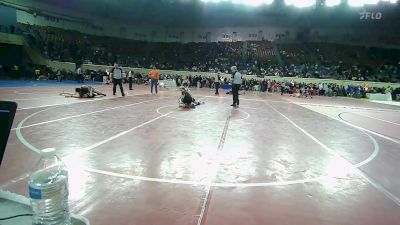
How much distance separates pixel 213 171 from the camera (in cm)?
521

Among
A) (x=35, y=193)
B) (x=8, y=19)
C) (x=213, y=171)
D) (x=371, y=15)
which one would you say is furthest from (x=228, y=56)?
(x=35, y=193)

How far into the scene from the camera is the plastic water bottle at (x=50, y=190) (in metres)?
2.30

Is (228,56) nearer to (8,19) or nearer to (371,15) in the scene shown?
(371,15)

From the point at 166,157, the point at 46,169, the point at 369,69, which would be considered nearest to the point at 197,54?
the point at 369,69

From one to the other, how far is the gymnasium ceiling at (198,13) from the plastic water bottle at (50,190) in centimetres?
3885

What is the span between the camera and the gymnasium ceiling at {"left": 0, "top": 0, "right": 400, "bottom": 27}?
3790 centimetres

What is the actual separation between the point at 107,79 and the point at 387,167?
29667 mm

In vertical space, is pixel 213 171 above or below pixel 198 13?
below

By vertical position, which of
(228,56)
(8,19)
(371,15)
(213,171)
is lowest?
(213,171)

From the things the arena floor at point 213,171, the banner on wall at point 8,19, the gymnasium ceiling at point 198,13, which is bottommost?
the arena floor at point 213,171

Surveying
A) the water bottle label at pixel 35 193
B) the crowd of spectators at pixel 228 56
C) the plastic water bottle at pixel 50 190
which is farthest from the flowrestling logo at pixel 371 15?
the water bottle label at pixel 35 193

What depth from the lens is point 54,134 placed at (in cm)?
738

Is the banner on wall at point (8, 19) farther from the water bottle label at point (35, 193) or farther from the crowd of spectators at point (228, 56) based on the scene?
the water bottle label at point (35, 193)

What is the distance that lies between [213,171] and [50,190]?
3.14 meters
